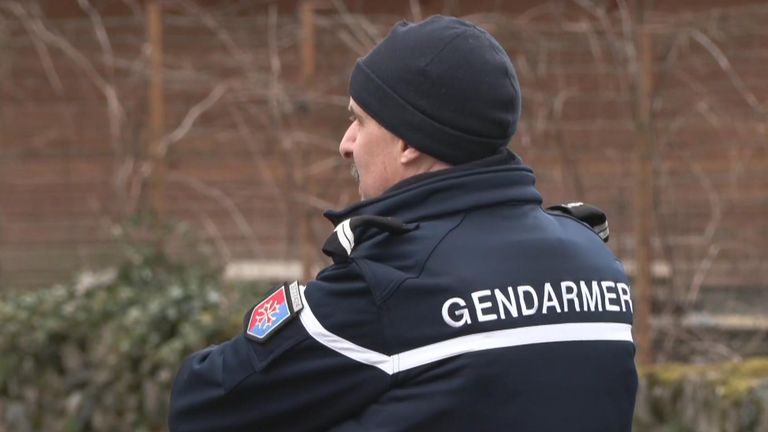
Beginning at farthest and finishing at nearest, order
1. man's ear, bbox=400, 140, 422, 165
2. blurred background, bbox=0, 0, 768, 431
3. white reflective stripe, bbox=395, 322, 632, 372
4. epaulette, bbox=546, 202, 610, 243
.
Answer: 1. blurred background, bbox=0, 0, 768, 431
2. epaulette, bbox=546, 202, 610, 243
3. man's ear, bbox=400, 140, 422, 165
4. white reflective stripe, bbox=395, 322, 632, 372

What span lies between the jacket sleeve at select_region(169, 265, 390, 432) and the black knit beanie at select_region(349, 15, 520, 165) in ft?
0.78

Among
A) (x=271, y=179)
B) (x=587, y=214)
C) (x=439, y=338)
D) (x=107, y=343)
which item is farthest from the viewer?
(x=271, y=179)

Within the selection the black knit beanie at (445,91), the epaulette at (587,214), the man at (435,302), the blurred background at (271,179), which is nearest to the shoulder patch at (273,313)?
the man at (435,302)

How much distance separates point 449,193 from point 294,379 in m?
0.34

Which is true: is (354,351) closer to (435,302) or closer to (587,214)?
(435,302)

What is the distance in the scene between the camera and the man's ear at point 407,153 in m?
2.14

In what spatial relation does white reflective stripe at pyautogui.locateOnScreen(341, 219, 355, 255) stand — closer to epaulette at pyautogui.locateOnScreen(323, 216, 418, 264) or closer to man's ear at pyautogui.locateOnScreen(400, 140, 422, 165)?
epaulette at pyautogui.locateOnScreen(323, 216, 418, 264)

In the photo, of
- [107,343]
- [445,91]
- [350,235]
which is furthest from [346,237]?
[107,343]

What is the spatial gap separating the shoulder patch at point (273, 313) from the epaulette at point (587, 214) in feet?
1.56

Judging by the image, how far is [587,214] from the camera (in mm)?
2357

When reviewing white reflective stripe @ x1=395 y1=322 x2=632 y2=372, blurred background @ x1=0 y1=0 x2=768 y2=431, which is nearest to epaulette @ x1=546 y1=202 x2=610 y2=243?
white reflective stripe @ x1=395 y1=322 x2=632 y2=372

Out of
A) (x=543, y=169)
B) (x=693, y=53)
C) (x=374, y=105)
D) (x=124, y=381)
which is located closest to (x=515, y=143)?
(x=543, y=169)

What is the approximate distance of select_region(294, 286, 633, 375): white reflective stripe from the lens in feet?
6.59

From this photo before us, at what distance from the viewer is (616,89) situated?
6.38m
